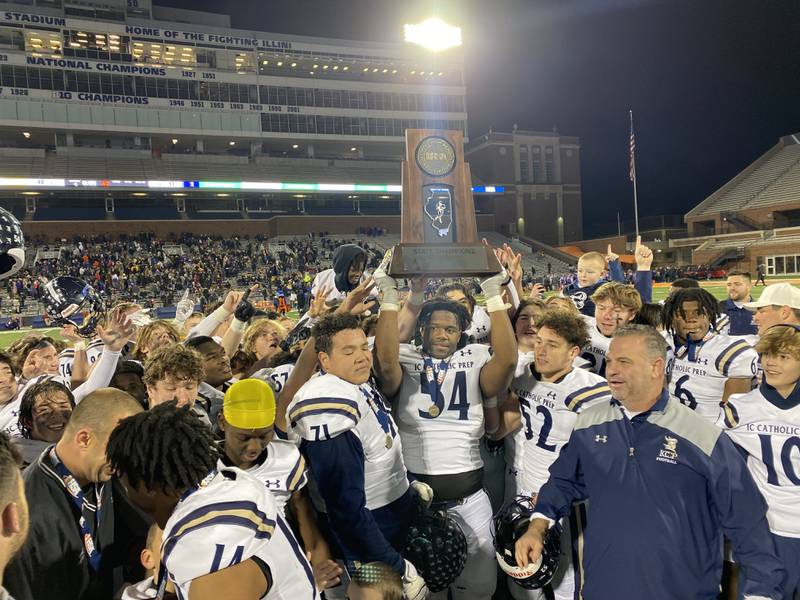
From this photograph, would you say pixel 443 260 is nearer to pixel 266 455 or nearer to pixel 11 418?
pixel 266 455

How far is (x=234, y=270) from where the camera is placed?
3753 centimetres

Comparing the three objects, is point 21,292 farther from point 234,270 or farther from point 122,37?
point 122,37

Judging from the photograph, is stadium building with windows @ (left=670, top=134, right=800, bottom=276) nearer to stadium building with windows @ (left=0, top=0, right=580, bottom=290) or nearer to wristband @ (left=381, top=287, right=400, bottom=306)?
stadium building with windows @ (left=0, top=0, right=580, bottom=290)

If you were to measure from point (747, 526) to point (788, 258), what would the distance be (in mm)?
44439

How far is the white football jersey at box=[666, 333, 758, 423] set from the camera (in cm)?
417

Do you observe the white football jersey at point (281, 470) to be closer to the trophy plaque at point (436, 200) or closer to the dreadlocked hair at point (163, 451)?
the dreadlocked hair at point (163, 451)

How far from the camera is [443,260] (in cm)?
385

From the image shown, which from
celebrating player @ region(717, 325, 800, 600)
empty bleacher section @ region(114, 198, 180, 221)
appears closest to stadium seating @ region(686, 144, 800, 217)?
empty bleacher section @ region(114, 198, 180, 221)

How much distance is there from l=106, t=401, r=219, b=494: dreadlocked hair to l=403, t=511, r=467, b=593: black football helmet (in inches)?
56.1

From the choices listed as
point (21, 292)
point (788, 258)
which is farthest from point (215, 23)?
point (788, 258)

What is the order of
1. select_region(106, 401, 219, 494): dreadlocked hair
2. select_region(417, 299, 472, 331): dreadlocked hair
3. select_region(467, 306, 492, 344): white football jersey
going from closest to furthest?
select_region(106, 401, 219, 494): dreadlocked hair
select_region(417, 299, 472, 331): dreadlocked hair
select_region(467, 306, 492, 344): white football jersey

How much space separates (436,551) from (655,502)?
1121 millimetres

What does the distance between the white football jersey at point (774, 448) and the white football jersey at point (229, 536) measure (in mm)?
2619

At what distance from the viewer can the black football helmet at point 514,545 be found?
2.69 metres
